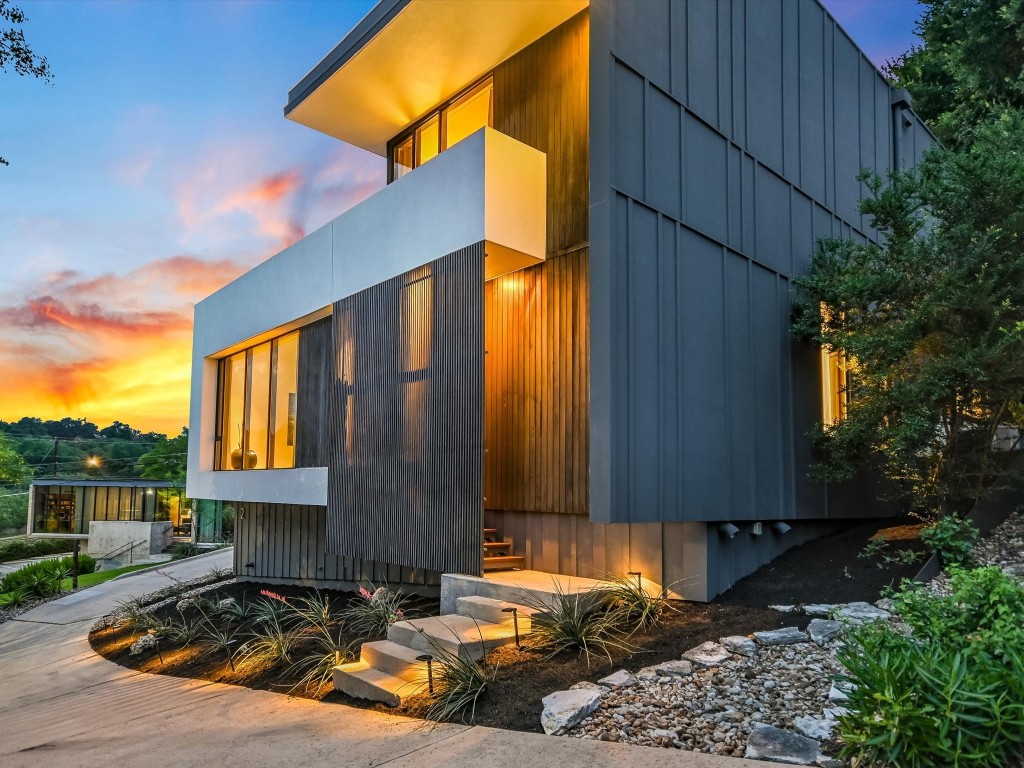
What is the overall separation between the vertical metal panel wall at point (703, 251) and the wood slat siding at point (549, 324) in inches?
26.7

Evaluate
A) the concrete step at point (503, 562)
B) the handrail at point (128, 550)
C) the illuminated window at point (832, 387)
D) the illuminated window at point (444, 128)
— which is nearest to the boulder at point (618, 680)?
the concrete step at point (503, 562)

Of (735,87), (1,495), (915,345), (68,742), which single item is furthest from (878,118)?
(1,495)

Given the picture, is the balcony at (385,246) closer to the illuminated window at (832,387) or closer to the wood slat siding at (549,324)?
the wood slat siding at (549,324)

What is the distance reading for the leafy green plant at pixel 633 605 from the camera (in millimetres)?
5754

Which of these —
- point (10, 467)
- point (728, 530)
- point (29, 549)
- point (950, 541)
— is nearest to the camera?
point (950, 541)

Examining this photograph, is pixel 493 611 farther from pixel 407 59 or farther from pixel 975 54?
pixel 975 54

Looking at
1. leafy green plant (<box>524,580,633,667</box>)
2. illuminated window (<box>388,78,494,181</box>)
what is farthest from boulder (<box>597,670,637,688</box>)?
illuminated window (<box>388,78,494,181</box>)

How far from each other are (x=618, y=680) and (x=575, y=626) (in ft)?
2.40

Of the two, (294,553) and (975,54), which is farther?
(975,54)

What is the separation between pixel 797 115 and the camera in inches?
360

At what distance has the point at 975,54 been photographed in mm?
13773

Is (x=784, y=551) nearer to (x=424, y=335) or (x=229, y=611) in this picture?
(x=424, y=335)

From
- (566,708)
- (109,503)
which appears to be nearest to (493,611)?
(566,708)

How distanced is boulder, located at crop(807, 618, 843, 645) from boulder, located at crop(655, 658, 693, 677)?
96cm
